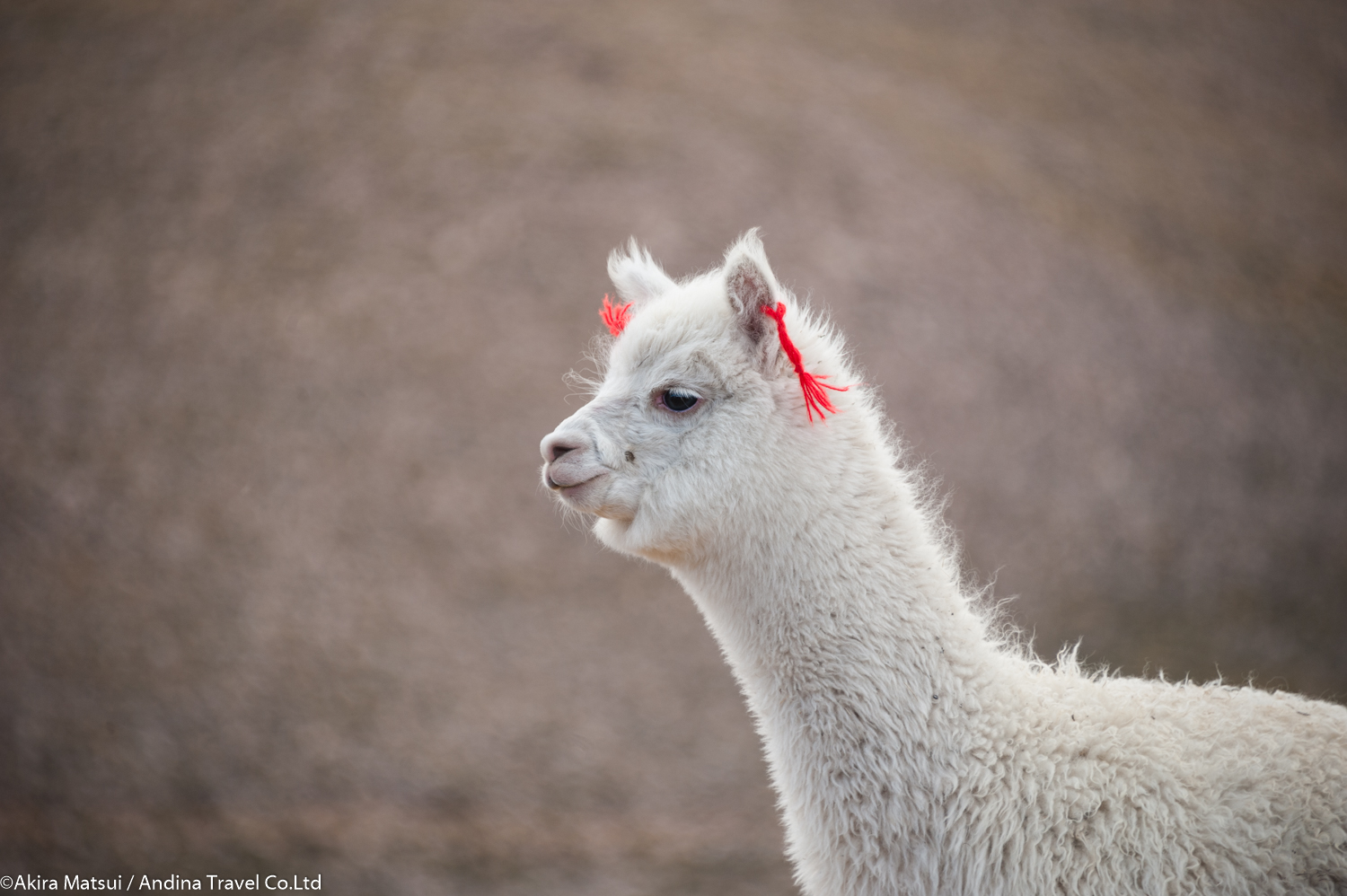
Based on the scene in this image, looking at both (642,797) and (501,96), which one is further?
(501,96)

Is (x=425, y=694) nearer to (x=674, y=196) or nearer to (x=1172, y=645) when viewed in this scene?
(x=674, y=196)

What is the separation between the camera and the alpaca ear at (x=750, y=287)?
1552 millimetres

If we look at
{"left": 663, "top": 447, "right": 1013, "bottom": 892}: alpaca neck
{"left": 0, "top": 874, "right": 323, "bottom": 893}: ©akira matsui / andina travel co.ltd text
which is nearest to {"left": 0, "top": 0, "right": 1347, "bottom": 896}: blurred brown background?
{"left": 0, "top": 874, "right": 323, "bottom": 893}: ©akira matsui / andina travel co.ltd text

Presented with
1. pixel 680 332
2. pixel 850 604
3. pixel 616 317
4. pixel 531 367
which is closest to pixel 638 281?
pixel 616 317

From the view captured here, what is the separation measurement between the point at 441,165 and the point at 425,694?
9.32 feet

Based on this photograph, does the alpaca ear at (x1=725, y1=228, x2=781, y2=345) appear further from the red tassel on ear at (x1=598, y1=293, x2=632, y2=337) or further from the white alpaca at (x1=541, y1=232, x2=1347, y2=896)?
the red tassel on ear at (x1=598, y1=293, x2=632, y2=337)

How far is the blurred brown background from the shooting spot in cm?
382

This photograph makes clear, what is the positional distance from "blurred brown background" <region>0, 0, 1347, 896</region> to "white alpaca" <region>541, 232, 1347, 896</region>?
2.50 m

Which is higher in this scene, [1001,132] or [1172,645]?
[1001,132]

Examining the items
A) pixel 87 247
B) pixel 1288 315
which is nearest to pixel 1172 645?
pixel 1288 315

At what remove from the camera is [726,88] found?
5.16m

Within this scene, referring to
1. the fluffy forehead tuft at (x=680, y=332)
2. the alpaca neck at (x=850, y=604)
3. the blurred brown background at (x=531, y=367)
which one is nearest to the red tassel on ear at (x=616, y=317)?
the fluffy forehead tuft at (x=680, y=332)

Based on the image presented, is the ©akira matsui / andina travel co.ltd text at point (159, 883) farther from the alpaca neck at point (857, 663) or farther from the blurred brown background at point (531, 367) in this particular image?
the alpaca neck at point (857, 663)

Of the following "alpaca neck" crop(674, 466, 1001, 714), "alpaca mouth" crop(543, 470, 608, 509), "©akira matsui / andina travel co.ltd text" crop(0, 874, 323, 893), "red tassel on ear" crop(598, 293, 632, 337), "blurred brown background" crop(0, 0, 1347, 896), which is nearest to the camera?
"alpaca neck" crop(674, 466, 1001, 714)
